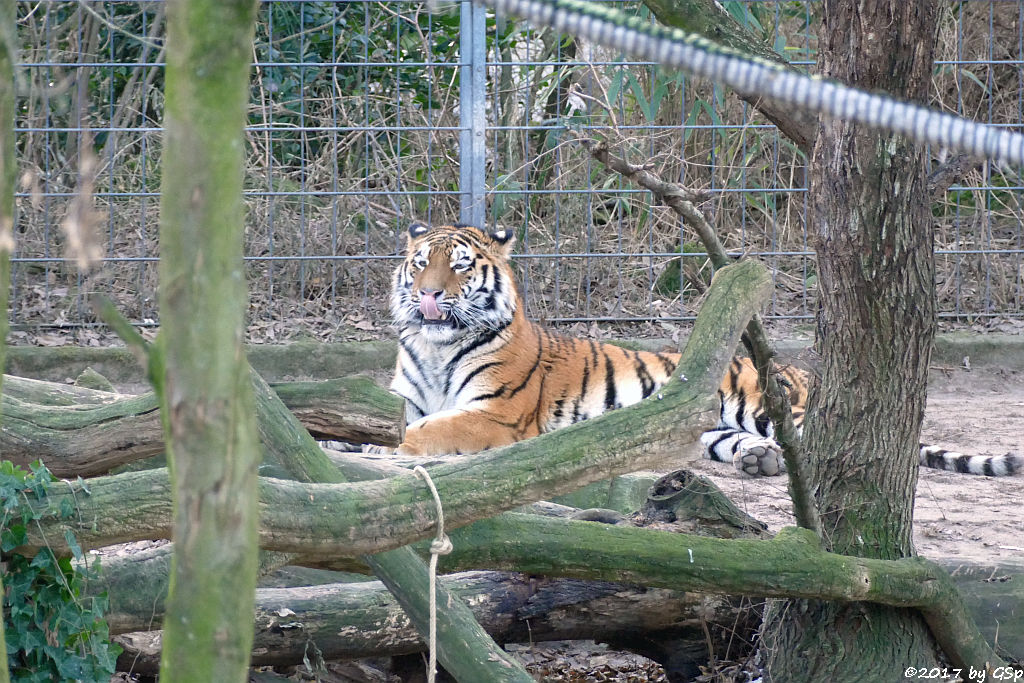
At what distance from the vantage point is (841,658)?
333 centimetres

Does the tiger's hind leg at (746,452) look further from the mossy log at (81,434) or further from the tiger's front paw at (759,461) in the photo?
the mossy log at (81,434)

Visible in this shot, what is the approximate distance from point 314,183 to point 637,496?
4.15 metres

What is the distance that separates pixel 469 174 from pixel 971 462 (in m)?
3.30

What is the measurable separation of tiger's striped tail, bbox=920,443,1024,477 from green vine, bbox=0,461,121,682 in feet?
13.9

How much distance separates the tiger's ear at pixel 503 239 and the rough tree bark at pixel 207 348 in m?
5.36

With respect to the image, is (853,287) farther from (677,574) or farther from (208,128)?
(208,128)

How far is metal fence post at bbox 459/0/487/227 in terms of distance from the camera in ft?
22.2

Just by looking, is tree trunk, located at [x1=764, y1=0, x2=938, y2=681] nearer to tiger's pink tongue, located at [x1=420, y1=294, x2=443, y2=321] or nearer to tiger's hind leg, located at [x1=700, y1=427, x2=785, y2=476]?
tiger's hind leg, located at [x1=700, y1=427, x2=785, y2=476]

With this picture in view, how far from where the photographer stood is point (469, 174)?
6.88m

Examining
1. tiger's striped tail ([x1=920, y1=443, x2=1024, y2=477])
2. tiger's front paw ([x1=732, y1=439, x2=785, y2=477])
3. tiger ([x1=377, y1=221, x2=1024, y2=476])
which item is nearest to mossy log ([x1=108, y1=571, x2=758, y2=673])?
tiger's front paw ([x1=732, y1=439, x2=785, y2=477])

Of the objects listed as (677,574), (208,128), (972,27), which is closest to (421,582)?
(677,574)

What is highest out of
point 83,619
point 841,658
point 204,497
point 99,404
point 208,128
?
point 208,128

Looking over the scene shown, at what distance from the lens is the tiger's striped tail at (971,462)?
17.7 feet

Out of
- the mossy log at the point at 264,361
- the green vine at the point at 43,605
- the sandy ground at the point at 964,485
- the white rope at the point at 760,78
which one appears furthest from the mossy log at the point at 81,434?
the mossy log at the point at 264,361
